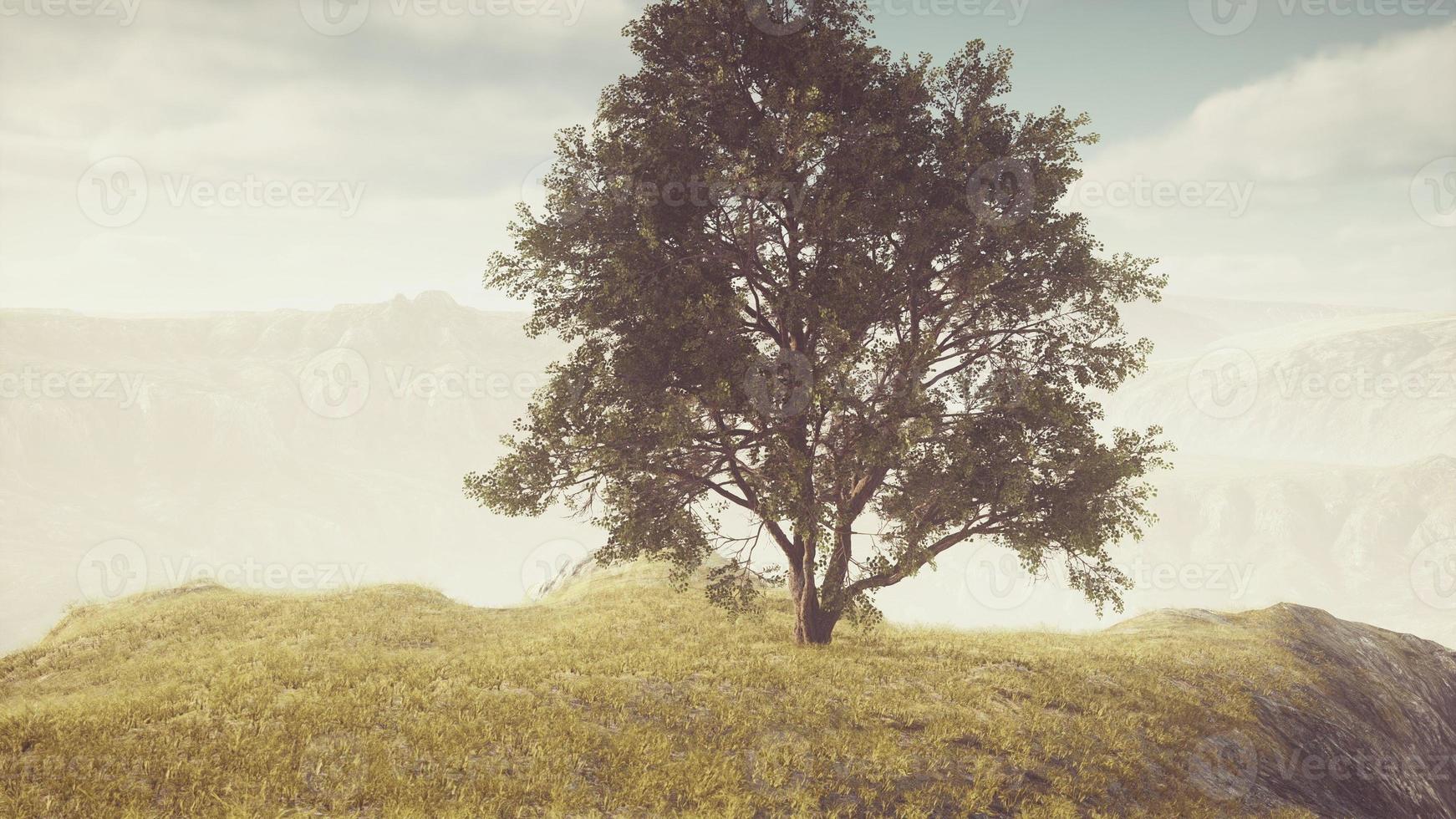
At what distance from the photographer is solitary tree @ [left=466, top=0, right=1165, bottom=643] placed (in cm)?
1722

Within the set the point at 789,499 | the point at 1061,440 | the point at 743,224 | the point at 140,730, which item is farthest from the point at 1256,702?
the point at 140,730

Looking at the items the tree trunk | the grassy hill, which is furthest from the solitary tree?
the grassy hill

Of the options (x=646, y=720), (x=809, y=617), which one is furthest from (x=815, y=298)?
(x=646, y=720)

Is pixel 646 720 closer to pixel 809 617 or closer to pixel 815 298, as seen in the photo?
pixel 809 617

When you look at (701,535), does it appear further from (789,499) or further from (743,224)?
(743,224)

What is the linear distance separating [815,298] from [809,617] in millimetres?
9324

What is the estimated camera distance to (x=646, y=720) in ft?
44.2

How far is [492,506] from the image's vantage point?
60.2ft

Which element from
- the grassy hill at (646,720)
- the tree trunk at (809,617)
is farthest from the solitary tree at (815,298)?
the grassy hill at (646,720)

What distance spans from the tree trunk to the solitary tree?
1546 millimetres

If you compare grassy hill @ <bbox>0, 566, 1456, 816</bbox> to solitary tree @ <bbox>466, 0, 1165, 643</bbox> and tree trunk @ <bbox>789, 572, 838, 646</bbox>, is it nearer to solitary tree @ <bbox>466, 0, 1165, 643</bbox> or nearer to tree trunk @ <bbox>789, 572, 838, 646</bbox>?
tree trunk @ <bbox>789, 572, 838, 646</bbox>

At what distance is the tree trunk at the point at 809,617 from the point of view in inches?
813

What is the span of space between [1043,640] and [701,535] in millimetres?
14565

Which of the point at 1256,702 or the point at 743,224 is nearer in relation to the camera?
the point at 743,224
